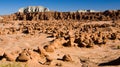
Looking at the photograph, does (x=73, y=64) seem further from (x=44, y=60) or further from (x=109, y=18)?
(x=109, y=18)

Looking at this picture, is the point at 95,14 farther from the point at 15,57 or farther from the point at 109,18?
the point at 15,57

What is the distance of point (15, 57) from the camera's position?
14250 mm

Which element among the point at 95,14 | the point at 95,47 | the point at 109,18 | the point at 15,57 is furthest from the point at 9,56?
the point at 95,14

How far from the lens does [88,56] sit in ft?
53.9

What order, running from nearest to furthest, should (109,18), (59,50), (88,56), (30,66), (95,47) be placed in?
(30,66) < (88,56) < (59,50) < (95,47) < (109,18)

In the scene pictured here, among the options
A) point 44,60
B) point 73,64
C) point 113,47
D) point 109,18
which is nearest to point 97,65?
point 73,64

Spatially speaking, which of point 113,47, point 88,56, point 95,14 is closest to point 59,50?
point 88,56

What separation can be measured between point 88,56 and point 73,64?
2735 mm

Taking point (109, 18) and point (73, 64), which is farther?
point (109, 18)

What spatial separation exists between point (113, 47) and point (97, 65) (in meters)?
6.41

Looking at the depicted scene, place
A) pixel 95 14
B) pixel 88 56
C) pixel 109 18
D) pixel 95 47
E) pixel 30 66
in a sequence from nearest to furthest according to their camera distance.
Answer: pixel 30 66
pixel 88 56
pixel 95 47
pixel 109 18
pixel 95 14

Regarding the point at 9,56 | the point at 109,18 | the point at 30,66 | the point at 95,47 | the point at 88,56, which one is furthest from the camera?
the point at 109,18

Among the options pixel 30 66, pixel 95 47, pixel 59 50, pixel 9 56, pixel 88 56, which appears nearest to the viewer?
pixel 30 66

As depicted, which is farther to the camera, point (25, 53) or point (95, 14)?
point (95, 14)
